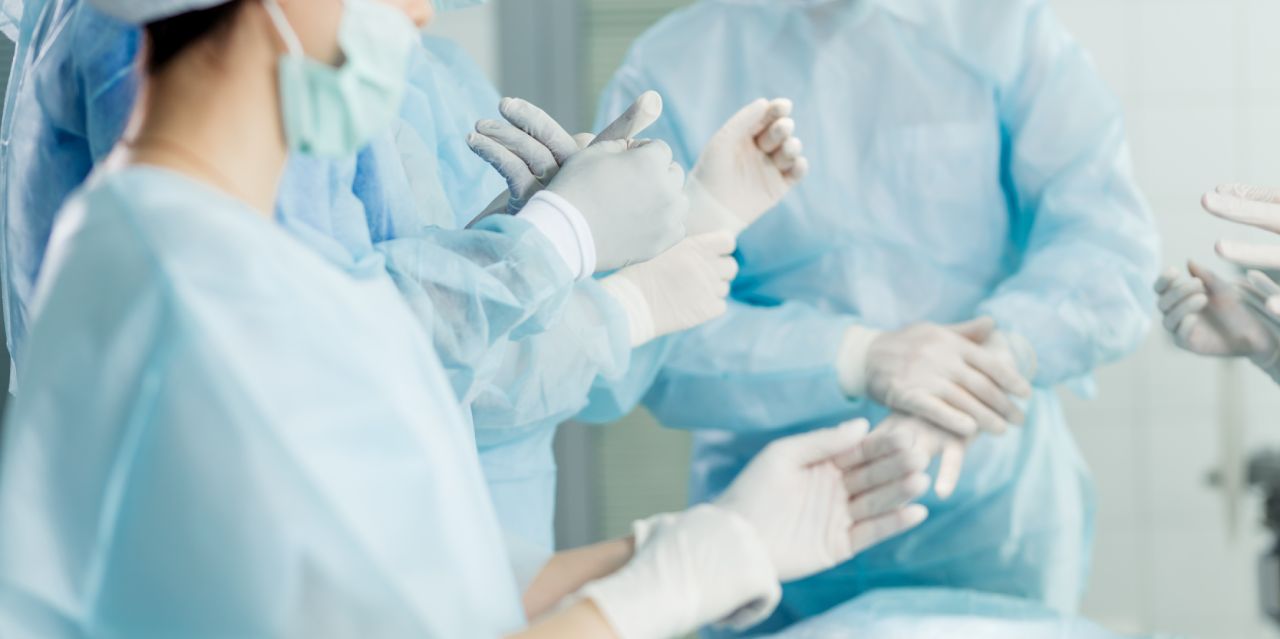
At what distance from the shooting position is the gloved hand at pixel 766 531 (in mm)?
1058

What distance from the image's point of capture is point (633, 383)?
4.65 ft

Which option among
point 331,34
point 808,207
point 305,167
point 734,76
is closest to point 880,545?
point 808,207

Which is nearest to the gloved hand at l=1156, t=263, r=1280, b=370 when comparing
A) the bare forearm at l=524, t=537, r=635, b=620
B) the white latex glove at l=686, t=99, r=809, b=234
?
the white latex glove at l=686, t=99, r=809, b=234

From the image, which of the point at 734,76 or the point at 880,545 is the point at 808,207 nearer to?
the point at 734,76

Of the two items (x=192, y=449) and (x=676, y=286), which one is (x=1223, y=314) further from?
(x=192, y=449)

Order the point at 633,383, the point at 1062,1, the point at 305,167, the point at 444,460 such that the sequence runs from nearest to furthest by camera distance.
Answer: the point at 444,460 → the point at 305,167 → the point at 633,383 → the point at 1062,1

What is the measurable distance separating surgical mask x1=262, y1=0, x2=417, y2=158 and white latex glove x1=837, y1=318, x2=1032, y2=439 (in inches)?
35.7

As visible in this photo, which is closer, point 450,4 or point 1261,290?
point 450,4

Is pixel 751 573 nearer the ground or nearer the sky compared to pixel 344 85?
nearer the ground

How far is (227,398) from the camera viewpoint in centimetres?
64

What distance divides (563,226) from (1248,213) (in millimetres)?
668

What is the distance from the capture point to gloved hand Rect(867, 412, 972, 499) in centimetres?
147

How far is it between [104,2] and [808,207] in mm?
1062

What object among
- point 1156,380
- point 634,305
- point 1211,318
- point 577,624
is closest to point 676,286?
point 634,305
